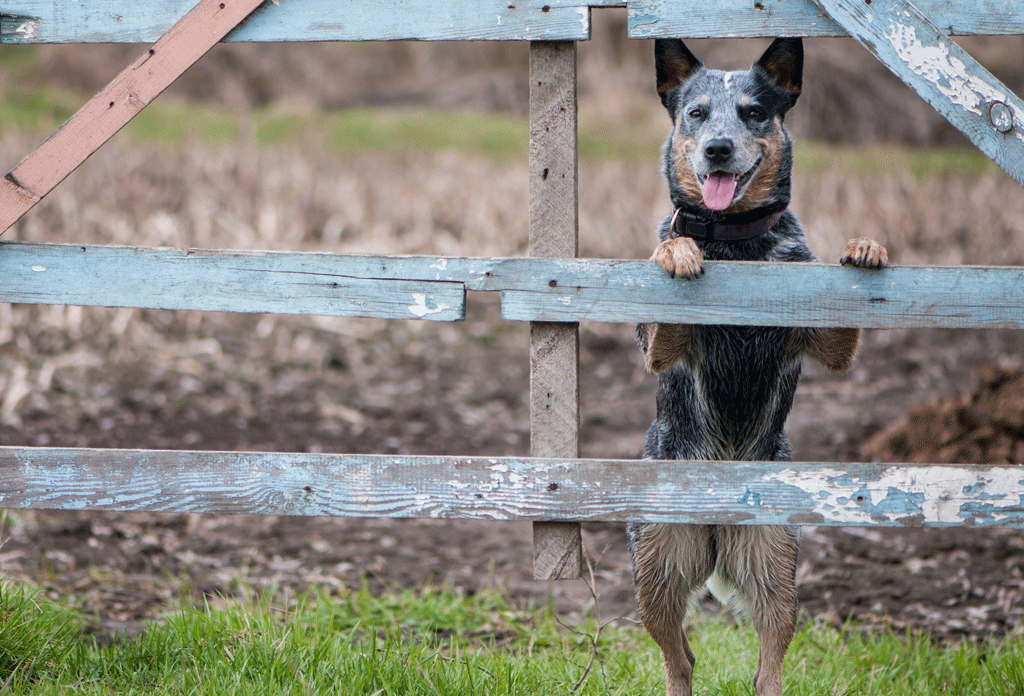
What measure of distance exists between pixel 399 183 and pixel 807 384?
206 inches

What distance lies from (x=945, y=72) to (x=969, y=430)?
138 inches

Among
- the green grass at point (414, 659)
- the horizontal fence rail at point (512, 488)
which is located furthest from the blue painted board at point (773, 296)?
the green grass at point (414, 659)

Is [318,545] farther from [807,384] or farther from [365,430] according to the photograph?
[807,384]

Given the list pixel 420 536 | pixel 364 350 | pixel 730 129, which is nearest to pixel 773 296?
pixel 730 129

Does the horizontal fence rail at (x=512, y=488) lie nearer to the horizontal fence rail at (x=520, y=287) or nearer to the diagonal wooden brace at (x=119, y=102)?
the horizontal fence rail at (x=520, y=287)

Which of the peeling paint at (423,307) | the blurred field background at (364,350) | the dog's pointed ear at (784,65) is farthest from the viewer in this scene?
the blurred field background at (364,350)

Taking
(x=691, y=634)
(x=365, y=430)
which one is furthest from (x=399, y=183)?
(x=691, y=634)

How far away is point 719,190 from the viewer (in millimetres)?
3105

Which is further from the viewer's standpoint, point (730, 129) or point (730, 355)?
point (730, 355)

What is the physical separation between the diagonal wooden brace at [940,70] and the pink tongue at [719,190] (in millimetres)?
641

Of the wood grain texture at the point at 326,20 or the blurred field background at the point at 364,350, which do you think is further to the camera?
the blurred field background at the point at 364,350

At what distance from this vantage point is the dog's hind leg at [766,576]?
3.15 meters

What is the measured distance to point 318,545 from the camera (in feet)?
16.1

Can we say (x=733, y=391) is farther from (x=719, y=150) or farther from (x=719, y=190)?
(x=719, y=150)
